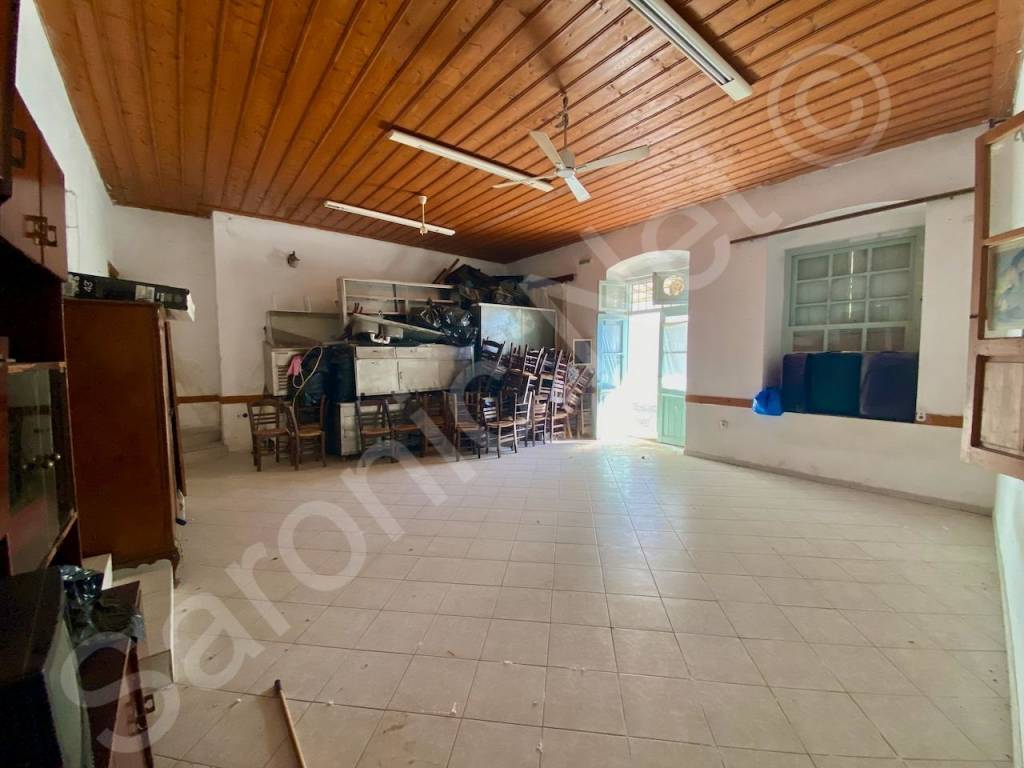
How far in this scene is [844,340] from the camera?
441 centimetres

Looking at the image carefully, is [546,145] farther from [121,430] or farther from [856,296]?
[856,296]

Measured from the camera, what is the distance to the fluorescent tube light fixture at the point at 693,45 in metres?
1.96

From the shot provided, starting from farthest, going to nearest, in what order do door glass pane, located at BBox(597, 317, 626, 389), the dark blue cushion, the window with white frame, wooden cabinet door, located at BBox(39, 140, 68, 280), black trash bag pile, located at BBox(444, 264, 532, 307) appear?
black trash bag pile, located at BBox(444, 264, 532, 307) < door glass pane, located at BBox(597, 317, 626, 389) < the window with white frame < the dark blue cushion < wooden cabinet door, located at BBox(39, 140, 68, 280)

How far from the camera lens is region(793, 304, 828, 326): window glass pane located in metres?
4.54

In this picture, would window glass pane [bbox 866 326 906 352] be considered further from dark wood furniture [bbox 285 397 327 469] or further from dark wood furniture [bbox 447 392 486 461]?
dark wood furniture [bbox 285 397 327 469]

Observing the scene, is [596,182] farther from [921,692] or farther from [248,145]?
[921,692]

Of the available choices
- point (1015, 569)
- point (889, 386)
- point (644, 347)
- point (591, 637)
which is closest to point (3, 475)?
point (591, 637)

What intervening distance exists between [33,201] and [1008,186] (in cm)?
459

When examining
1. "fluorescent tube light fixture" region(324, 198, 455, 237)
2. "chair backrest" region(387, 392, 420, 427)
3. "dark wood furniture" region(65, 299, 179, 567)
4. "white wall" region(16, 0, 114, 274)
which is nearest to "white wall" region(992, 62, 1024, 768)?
"dark wood furniture" region(65, 299, 179, 567)

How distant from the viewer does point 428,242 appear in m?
6.83

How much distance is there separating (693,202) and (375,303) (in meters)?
4.92

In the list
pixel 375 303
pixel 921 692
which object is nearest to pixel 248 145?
pixel 375 303

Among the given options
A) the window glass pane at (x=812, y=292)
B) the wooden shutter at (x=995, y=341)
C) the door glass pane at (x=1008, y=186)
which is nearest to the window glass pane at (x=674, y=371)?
the window glass pane at (x=812, y=292)

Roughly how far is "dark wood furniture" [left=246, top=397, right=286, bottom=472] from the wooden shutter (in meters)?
5.68
